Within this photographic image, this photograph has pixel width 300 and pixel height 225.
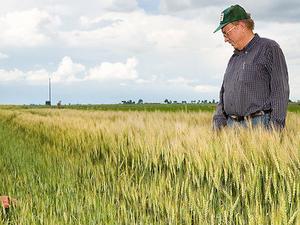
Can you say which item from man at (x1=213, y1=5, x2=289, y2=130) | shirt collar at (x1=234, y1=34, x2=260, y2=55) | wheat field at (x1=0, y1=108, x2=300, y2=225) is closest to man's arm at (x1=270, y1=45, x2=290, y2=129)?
man at (x1=213, y1=5, x2=289, y2=130)

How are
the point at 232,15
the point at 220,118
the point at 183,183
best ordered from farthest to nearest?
the point at 220,118 < the point at 232,15 < the point at 183,183

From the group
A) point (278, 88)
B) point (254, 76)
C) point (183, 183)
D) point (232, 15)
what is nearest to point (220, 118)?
point (254, 76)

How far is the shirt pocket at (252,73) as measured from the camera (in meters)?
4.38

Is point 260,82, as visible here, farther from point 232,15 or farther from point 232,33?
point 232,15

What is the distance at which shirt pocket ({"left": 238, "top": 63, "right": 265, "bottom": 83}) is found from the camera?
438 cm

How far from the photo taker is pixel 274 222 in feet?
7.60

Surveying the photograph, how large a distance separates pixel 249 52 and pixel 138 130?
62.6 inches

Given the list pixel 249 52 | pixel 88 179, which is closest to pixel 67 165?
pixel 88 179

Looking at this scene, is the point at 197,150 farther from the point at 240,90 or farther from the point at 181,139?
the point at 240,90

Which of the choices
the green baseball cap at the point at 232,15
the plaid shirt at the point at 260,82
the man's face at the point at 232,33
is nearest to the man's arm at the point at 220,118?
the plaid shirt at the point at 260,82

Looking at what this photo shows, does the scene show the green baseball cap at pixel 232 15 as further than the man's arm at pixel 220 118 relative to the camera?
No

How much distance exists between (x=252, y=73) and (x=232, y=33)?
42 cm

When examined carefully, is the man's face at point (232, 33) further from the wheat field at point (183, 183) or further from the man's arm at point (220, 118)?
the wheat field at point (183, 183)

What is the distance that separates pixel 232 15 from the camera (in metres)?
4.37
